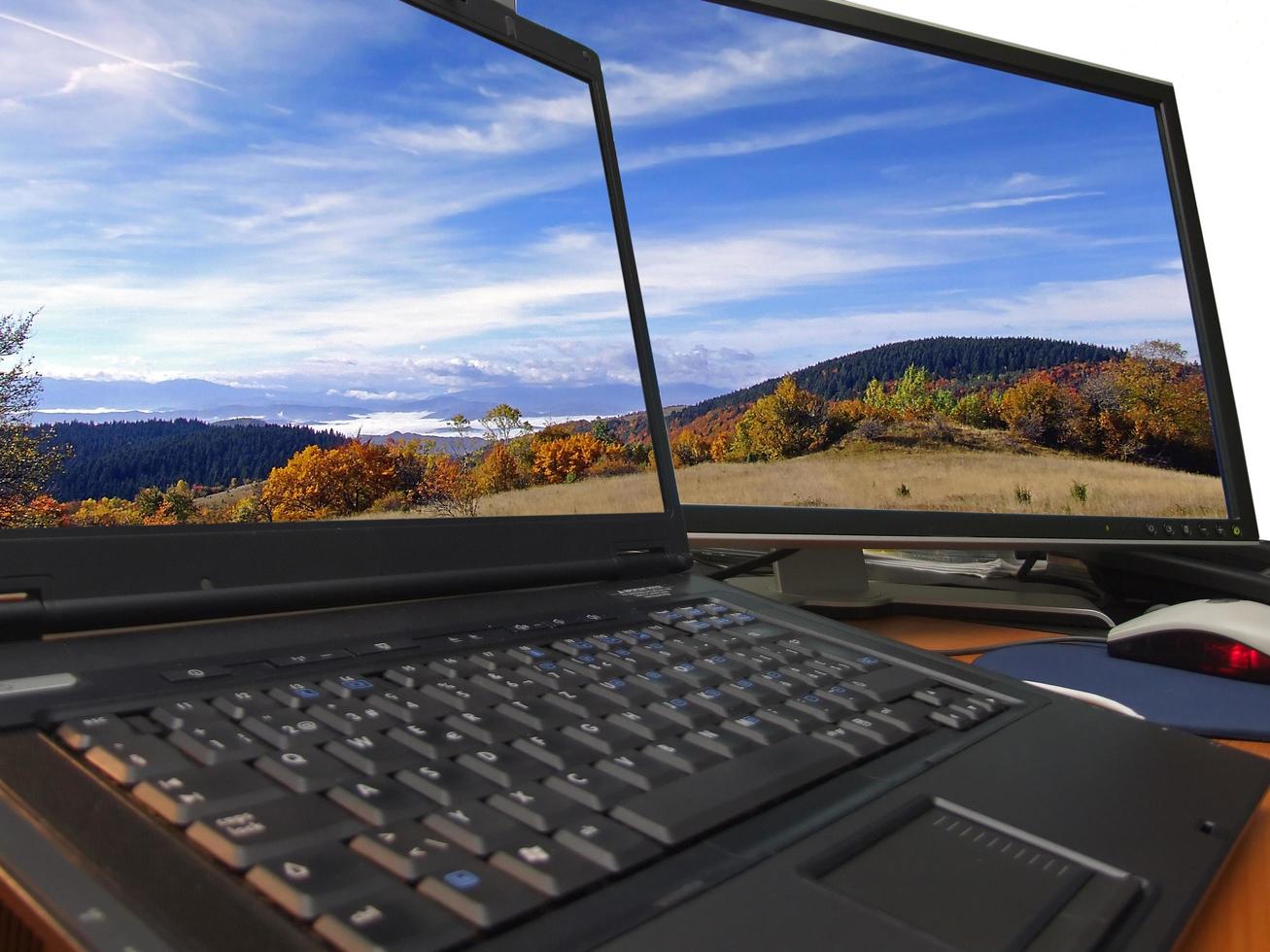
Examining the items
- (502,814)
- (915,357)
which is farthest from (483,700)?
(915,357)

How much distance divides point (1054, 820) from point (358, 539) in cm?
34

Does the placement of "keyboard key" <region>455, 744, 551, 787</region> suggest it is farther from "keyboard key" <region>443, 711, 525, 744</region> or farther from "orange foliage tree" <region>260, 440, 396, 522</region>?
"orange foliage tree" <region>260, 440, 396, 522</region>

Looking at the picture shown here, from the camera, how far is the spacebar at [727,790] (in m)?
0.27

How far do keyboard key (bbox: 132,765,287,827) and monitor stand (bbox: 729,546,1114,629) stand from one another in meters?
0.71

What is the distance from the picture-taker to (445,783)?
270 millimetres

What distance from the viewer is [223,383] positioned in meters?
0.47

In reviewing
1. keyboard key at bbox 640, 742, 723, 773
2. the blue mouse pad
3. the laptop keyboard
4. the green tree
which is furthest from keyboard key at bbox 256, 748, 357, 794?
the blue mouse pad

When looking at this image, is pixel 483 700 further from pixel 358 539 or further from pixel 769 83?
pixel 769 83

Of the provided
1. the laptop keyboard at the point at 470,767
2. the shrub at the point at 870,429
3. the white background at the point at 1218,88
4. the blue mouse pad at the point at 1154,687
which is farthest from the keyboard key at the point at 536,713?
the white background at the point at 1218,88

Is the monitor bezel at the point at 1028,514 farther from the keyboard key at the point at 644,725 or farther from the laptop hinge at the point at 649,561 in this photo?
the keyboard key at the point at 644,725

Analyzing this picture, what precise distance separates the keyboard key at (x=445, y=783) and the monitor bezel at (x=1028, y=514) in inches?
22.9

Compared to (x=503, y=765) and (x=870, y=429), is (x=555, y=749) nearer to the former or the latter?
(x=503, y=765)

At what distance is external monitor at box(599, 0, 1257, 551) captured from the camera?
3.02 ft

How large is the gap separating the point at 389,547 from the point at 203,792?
0.27 metres
